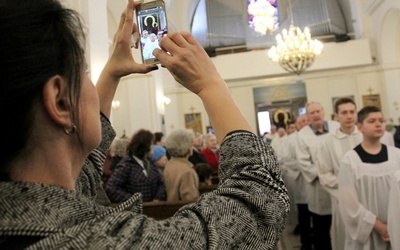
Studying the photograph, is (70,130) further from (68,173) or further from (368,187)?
(368,187)

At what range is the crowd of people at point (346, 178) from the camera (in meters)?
3.00

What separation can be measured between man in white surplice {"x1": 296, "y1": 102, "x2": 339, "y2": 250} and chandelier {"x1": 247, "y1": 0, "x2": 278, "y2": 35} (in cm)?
1193

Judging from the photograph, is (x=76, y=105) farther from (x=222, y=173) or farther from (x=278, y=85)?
(x=278, y=85)

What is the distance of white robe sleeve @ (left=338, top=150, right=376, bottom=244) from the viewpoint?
297cm

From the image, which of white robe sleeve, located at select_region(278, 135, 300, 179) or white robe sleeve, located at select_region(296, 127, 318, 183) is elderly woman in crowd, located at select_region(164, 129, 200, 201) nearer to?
white robe sleeve, located at select_region(296, 127, 318, 183)

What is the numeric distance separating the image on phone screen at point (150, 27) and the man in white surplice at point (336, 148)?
326 cm

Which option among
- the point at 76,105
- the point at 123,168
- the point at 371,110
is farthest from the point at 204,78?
the point at 371,110

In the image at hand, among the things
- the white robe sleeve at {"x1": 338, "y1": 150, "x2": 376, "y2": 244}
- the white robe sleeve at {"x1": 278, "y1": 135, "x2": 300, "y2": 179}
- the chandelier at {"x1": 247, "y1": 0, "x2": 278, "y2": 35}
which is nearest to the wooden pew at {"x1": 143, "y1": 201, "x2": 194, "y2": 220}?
the white robe sleeve at {"x1": 338, "y1": 150, "x2": 376, "y2": 244}

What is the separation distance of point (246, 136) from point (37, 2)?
1.64 feet

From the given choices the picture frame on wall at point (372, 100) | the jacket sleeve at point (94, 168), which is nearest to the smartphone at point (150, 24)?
the jacket sleeve at point (94, 168)

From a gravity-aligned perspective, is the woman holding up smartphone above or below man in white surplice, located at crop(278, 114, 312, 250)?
above

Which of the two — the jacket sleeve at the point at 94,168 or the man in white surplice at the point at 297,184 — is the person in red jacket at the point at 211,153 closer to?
the man in white surplice at the point at 297,184

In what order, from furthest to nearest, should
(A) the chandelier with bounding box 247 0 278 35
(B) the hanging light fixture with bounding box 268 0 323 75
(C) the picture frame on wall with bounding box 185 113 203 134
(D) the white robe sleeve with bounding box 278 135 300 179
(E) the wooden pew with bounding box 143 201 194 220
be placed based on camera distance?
1. (A) the chandelier with bounding box 247 0 278 35
2. (C) the picture frame on wall with bounding box 185 113 203 134
3. (B) the hanging light fixture with bounding box 268 0 323 75
4. (D) the white robe sleeve with bounding box 278 135 300 179
5. (E) the wooden pew with bounding box 143 201 194 220

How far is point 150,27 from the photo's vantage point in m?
1.13
